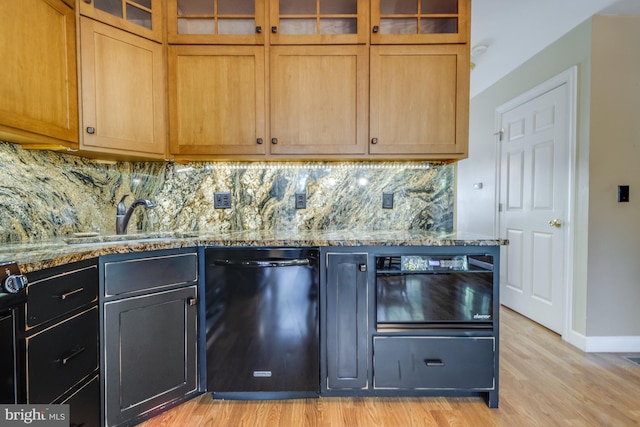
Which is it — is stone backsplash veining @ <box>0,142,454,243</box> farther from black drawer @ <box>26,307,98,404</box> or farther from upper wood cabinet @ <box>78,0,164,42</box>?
black drawer @ <box>26,307,98,404</box>

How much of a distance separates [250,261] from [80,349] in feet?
2.50

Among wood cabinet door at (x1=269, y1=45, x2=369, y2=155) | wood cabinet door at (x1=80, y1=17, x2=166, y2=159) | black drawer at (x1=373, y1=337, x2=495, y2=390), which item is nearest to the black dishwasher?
black drawer at (x1=373, y1=337, x2=495, y2=390)

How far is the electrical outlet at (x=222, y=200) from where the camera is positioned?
2.08 metres

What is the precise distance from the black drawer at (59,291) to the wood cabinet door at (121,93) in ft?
2.55

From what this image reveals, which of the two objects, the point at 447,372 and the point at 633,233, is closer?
the point at 447,372

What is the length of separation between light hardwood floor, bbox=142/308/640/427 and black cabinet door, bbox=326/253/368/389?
0.56 ft

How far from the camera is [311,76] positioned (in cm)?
180

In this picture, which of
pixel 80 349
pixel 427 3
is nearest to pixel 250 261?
pixel 80 349

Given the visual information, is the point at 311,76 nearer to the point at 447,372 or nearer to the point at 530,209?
the point at 447,372

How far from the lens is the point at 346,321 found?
5.15 feet

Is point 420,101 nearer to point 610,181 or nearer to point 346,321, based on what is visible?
point 346,321

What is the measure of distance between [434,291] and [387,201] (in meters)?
0.74

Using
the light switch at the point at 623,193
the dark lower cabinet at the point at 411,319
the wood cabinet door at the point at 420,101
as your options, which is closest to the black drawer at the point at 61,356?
the dark lower cabinet at the point at 411,319

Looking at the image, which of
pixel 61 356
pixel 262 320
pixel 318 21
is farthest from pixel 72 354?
pixel 318 21
